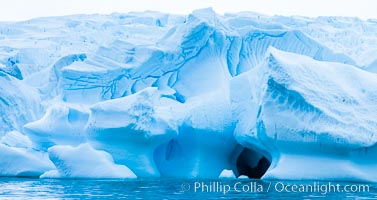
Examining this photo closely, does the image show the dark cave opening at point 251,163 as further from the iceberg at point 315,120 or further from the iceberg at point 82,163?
the iceberg at point 82,163

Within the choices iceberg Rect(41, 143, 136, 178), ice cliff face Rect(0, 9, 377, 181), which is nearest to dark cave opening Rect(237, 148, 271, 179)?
ice cliff face Rect(0, 9, 377, 181)

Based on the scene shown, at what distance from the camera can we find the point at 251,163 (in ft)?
51.4

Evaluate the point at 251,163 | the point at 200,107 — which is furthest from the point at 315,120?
the point at 251,163

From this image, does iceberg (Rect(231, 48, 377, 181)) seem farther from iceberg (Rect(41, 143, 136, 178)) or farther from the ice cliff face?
iceberg (Rect(41, 143, 136, 178))

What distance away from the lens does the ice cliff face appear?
11.3 meters

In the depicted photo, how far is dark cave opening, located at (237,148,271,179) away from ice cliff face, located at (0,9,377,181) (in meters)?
0.04

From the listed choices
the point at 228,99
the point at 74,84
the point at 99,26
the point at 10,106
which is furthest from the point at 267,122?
the point at 99,26

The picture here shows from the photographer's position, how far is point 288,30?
1538 centimetres

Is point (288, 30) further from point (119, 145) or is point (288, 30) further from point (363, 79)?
point (119, 145)

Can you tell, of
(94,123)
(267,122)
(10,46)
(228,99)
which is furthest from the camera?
(10,46)

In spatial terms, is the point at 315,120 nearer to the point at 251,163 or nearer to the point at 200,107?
the point at 200,107

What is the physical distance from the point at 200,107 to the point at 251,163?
9.90 feet

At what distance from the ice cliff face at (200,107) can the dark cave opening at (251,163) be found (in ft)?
0.12

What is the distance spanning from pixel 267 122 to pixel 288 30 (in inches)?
174
